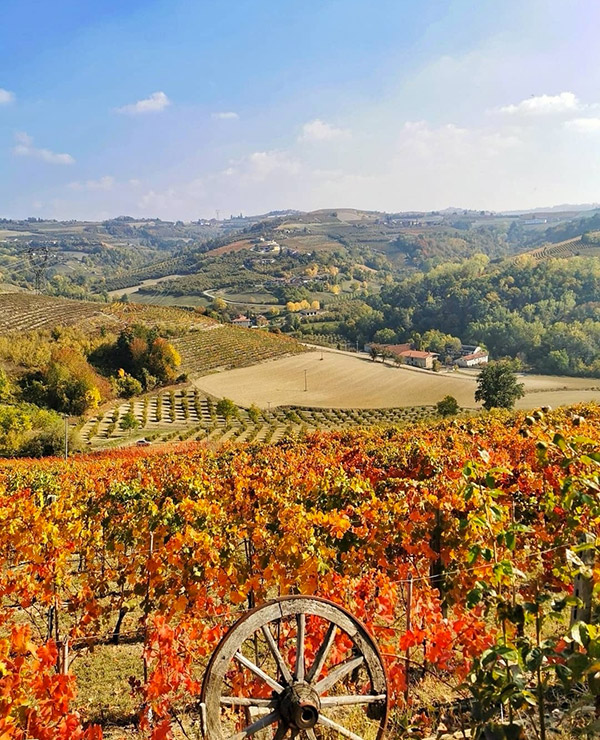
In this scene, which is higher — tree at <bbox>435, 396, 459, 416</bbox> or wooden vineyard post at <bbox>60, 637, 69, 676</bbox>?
wooden vineyard post at <bbox>60, 637, 69, 676</bbox>

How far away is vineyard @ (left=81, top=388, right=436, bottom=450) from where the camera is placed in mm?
39750

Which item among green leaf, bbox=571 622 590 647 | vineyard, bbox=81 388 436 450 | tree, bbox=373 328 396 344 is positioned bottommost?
vineyard, bbox=81 388 436 450

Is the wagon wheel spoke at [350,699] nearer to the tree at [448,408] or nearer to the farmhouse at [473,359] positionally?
the tree at [448,408]

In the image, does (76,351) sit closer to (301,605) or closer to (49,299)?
(49,299)

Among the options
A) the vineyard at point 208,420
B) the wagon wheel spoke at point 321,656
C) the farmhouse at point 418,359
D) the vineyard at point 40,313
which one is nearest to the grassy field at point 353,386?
the vineyard at point 208,420

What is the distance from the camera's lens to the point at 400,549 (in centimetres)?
728

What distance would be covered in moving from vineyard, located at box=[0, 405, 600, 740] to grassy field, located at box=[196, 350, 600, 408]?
44.9m

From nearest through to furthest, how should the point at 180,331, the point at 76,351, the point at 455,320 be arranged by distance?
1. the point at 76,351
2. the point at 180,331
3. the point at 455,320

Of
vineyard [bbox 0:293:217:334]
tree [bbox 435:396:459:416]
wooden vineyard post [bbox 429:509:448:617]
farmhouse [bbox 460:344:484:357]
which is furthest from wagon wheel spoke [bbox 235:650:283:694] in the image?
farmhouse [bbox 460:344:484:357]

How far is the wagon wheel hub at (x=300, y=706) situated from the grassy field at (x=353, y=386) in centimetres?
4957

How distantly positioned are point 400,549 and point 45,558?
480cm

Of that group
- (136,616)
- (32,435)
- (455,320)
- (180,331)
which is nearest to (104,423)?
(32,435)

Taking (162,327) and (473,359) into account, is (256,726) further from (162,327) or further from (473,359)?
(473,359)

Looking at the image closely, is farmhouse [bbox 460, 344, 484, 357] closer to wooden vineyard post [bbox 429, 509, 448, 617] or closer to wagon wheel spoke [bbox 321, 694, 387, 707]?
wooden vineyard post [bbox 429, 509, 448, 617]
